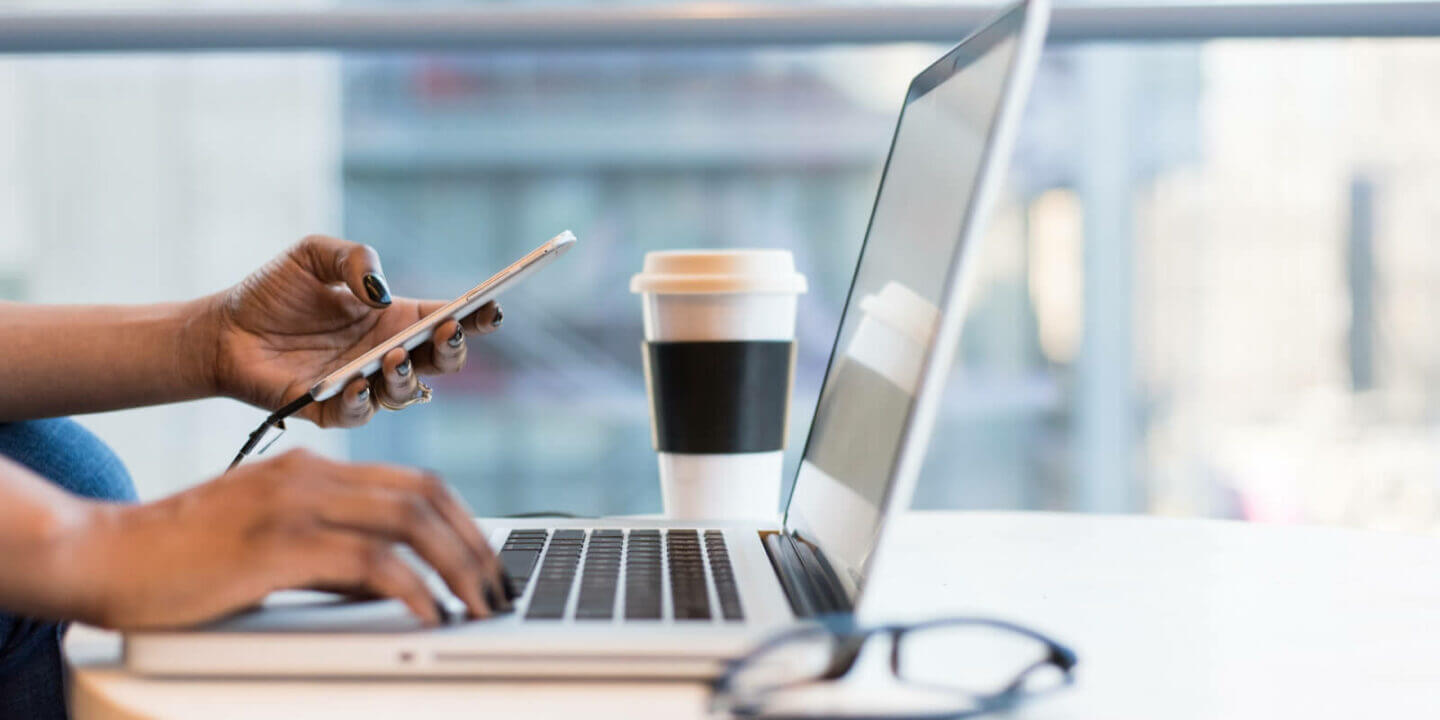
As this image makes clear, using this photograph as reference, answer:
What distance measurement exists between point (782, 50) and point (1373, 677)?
0.58 meters

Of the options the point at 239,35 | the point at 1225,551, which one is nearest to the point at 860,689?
the point at 1225,551

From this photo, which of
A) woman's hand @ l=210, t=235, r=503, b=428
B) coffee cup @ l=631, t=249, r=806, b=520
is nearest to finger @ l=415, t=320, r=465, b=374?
woman's hand @ l=210, t=235, r=503, b=428

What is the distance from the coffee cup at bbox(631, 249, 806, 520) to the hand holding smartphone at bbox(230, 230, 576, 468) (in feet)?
0.34

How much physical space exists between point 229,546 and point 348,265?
0.34 meters

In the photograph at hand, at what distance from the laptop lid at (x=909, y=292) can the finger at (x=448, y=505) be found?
4.5 inches

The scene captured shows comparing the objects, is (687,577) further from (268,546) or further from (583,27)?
(583,27)

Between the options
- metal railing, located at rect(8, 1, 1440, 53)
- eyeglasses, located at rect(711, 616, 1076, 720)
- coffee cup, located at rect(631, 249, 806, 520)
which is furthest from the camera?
metal railing, located at rect(8, 1, 1440, 53)

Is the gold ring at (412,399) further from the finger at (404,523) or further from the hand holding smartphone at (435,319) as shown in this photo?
the finger at (404,523)

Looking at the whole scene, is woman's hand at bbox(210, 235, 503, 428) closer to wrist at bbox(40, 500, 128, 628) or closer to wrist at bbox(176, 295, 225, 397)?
wrist at bbox(176, 295, 225, 397)

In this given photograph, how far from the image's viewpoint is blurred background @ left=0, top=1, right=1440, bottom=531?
2863 mm

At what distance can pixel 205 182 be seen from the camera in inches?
115

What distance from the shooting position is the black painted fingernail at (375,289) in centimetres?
63

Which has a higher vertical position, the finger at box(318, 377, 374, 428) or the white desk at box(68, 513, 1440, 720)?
the finger at box(318, 377, 374, 428)

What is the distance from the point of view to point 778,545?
1.64ft
